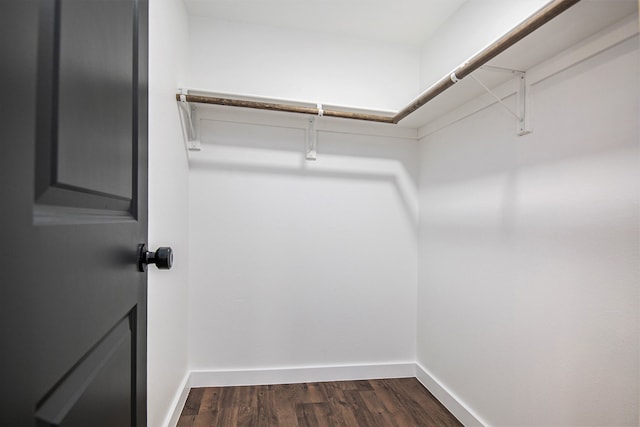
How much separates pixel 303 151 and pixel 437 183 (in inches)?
36.8

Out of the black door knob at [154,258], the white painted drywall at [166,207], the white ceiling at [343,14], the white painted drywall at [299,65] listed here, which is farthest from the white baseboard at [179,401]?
the white ceiling at [343,14]

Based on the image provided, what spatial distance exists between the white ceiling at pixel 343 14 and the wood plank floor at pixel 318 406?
2401 mm

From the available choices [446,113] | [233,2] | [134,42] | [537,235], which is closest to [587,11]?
[537,235]

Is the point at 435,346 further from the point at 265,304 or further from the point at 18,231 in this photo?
the point at 18,231

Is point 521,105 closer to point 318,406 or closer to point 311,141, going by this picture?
point 311,141

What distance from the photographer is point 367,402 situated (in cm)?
179

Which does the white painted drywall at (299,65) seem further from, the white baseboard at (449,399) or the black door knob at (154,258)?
the white baseboard at (449,399)

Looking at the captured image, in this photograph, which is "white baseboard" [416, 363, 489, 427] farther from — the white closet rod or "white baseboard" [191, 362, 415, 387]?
the white closet rod

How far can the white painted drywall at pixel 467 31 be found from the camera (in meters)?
1.37

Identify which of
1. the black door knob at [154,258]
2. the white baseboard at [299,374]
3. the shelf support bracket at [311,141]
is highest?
the shelf support bracket at [311,141]

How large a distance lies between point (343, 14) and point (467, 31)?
742 millimetres

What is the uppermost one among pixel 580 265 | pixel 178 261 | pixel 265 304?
pixel 580 265

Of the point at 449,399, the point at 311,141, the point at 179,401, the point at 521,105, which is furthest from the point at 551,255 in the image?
Answer: the point at 179,401

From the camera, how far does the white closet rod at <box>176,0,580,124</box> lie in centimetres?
92
